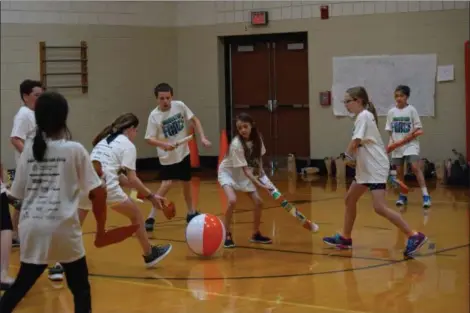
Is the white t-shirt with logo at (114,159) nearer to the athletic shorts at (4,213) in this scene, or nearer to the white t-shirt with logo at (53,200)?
the athletic shorts at (4,213)

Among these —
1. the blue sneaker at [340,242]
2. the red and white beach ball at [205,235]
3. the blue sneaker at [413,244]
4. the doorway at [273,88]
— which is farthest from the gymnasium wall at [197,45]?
the red and white beach ball at [205,235]

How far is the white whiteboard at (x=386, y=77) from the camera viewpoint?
14.3 meters

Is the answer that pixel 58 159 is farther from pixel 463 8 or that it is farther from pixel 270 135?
pixel 270 135

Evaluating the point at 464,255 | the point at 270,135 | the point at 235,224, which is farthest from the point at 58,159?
the point at 270,135

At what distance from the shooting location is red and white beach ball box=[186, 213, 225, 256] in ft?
24.2

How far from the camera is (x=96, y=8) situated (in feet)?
51.7

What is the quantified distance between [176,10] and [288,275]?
1111 centimetres

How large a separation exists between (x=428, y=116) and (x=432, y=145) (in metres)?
0.53

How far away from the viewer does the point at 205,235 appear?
291 inches

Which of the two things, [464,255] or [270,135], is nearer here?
[464,255]

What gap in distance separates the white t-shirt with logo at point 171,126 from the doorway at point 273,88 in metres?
6.65

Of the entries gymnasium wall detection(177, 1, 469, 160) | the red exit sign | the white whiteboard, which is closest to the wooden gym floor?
gymnasium wall detection(177, 1, 469, 160)

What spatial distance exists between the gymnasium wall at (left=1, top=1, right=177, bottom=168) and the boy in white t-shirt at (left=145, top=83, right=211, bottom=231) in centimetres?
576

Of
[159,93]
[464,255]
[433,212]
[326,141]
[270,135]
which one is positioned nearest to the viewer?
[464,255]
